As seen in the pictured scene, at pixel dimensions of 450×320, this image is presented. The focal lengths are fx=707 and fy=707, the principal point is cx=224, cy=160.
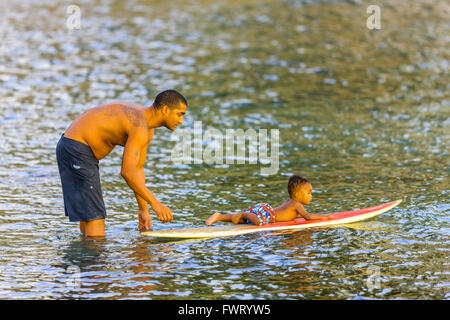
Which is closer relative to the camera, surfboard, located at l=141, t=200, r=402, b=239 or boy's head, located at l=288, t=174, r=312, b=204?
surfboard, located at l=141, t=200, r=402, b=239

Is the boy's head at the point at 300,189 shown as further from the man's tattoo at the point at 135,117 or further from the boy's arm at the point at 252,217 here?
the man's tattoo at the point at 135,117

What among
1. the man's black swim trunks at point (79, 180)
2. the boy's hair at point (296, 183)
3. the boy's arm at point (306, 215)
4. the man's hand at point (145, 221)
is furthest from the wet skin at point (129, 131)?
the boy's arm at point (306, 215)

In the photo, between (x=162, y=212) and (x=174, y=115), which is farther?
(x=174, y=115)

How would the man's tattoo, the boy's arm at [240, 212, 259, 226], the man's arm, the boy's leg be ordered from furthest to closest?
1. the boy's arm at [240, 212, 259, 226]
2. the boy's leg
3. the man's tattoo
4. the man's arm

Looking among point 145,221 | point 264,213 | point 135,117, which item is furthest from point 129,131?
point 264,213

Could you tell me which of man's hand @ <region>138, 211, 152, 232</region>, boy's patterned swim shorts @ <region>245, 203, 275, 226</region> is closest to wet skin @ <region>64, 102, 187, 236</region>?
man's hand @ <region>138, 211, 152, 232</region>

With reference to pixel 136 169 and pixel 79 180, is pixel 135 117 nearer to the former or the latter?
pixel 136 169

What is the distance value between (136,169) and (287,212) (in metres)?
2.19

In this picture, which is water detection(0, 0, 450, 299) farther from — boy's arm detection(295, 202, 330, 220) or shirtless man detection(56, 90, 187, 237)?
shirtless man detection(56, 90, 187, 237)

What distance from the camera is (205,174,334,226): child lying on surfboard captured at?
Result: 8773mm

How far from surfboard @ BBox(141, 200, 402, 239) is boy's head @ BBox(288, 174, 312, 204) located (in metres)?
0.28

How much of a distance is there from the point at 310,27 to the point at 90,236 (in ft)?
62.8

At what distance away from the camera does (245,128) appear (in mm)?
14547

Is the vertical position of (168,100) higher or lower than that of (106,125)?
higher
